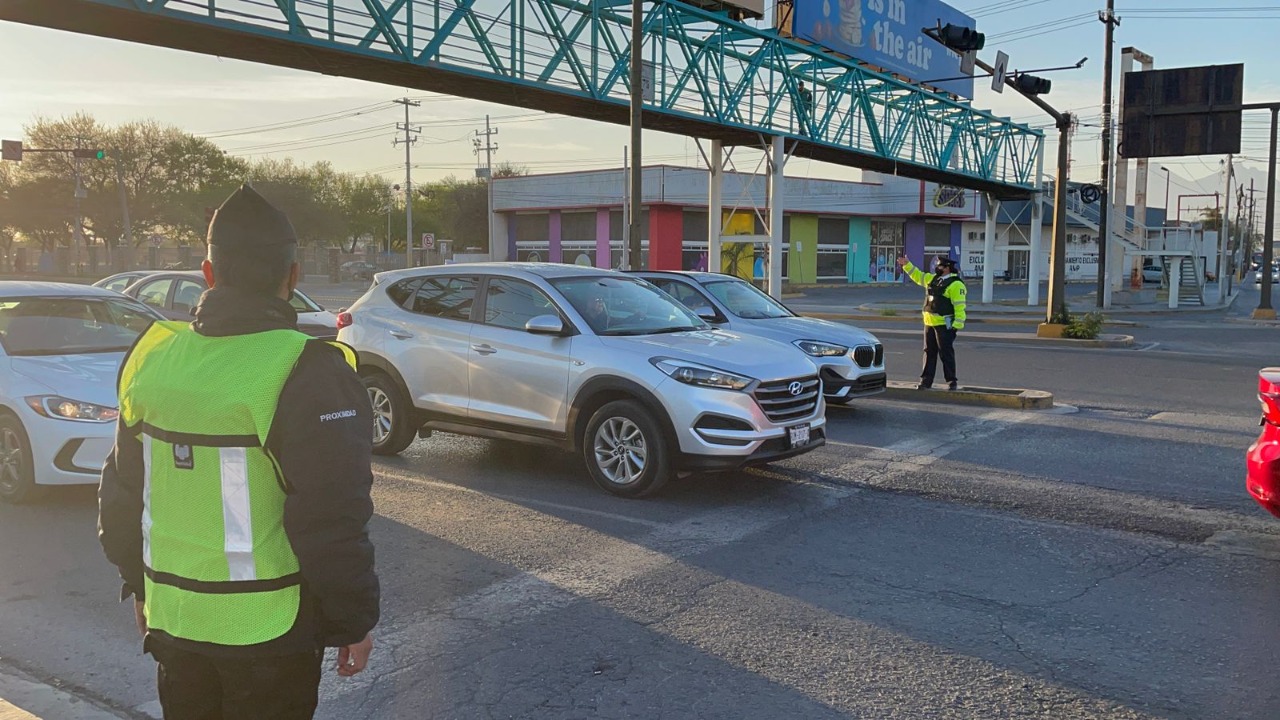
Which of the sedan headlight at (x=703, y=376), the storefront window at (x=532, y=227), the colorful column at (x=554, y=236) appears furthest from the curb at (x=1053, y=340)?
the storefront window at (x=532, y=227)

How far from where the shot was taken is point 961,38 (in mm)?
15719

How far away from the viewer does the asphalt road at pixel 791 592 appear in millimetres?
4379

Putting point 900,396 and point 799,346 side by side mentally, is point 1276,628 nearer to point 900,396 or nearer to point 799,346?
point 799,346

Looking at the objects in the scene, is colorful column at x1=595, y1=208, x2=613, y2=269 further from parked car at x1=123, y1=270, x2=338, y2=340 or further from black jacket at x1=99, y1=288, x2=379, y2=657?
black jacket at x1=99, y1=288, x2=379, y2=657

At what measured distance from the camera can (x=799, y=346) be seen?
1159cm

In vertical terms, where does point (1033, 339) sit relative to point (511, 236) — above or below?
below

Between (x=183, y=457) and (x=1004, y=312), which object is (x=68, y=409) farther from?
(x=1004, y=312)

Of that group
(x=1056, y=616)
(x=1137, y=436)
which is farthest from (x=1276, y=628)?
(x=1137, y=436)

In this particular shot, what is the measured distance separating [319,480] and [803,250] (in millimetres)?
64055

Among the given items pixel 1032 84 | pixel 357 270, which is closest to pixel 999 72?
pixel 1032 84

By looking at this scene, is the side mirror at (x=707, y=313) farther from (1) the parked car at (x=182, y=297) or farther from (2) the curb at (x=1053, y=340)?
(2) the curb at (x=1053, y=340)

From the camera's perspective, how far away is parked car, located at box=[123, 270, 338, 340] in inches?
556

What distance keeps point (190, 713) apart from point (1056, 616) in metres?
4.35

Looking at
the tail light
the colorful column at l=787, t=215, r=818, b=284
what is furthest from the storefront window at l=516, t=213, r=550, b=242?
the tail light
